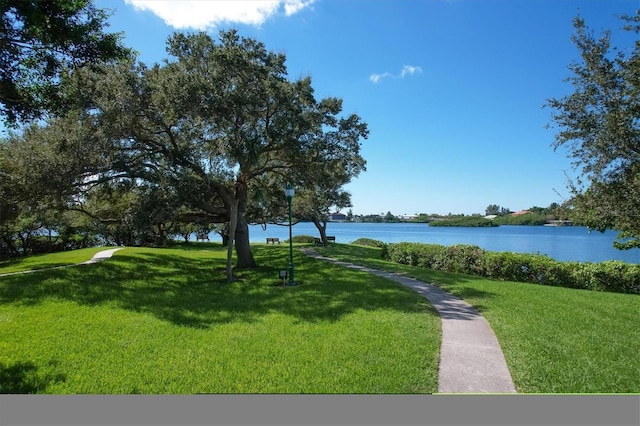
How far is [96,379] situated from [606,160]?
28.9 ft

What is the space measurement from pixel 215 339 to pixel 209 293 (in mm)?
4416

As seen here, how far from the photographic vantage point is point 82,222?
68.1 ft

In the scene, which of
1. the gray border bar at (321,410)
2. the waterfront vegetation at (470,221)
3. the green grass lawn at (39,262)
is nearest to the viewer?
the gray border bar at (321,410)

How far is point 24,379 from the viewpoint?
384cm

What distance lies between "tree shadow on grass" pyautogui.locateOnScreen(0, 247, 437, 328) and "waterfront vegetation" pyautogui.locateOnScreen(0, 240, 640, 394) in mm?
57

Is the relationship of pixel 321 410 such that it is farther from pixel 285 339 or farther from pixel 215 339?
pixel 215 339

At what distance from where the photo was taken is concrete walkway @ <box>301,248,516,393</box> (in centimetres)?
368

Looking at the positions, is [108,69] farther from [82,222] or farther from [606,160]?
[82,222]

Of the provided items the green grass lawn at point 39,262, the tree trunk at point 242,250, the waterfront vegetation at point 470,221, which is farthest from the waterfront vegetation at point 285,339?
the waterfront vegetation at point 470,221

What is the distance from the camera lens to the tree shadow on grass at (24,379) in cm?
369

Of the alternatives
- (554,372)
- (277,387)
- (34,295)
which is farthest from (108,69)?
(554,372)

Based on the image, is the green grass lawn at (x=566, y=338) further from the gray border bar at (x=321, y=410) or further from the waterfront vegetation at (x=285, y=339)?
the gray border bar at (x=321, y=410)

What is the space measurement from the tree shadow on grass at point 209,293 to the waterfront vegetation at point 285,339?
0.06m

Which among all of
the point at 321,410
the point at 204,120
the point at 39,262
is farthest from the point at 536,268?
the point at 39,262
